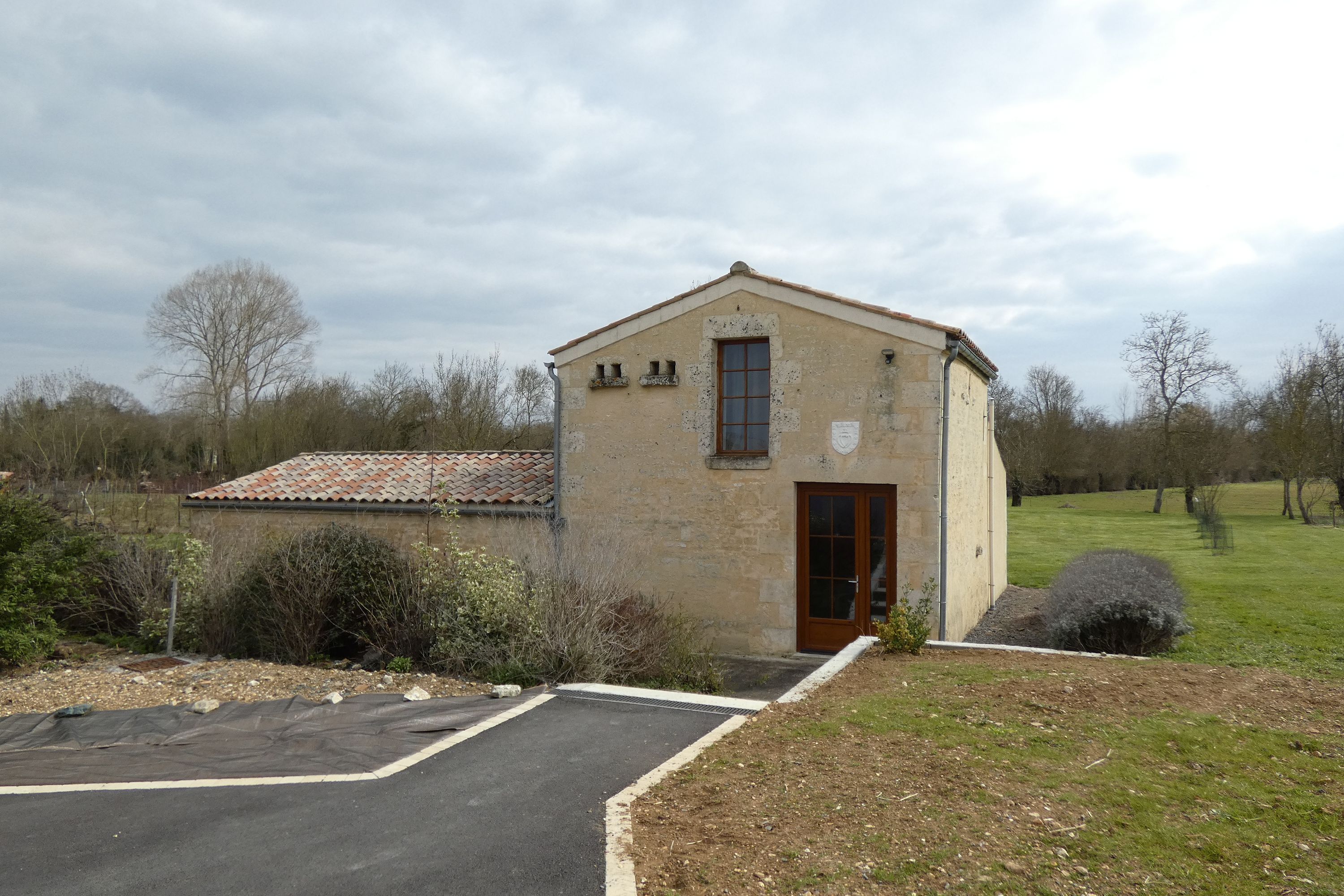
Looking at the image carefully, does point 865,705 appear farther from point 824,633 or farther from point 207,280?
point 207,280

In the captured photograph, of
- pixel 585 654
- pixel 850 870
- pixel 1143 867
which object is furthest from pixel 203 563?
pixel 1143 867

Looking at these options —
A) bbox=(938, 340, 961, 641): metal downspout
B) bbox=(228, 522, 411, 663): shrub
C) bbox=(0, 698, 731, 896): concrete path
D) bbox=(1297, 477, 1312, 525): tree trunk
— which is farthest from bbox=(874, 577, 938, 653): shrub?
bbox=(1297, 477, 1312, 525): tree trunk

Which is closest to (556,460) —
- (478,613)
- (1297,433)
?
(478,613)

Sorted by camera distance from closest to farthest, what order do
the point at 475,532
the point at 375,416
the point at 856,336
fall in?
the point at 856,336, the point at 475,532, the point at 375,416

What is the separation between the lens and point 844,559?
35.1 feet

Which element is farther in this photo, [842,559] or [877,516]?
[842,559]

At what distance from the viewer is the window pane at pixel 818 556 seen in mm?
10766

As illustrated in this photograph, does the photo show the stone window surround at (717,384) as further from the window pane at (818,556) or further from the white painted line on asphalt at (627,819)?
the white painted line on asphalt at (627,819)

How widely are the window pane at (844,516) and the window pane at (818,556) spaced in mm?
225

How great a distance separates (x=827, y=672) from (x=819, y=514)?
3364mm

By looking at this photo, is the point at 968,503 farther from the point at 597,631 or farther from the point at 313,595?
the point at 313,595

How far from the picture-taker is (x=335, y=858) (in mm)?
4207

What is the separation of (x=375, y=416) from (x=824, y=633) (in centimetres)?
2261

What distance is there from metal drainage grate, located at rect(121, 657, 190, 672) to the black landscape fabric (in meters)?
2.30
